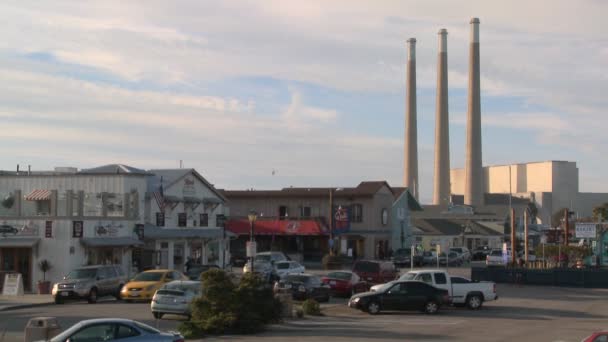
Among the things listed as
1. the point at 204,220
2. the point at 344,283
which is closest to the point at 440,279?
the point at 344,283

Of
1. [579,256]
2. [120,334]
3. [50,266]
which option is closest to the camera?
[120,334]

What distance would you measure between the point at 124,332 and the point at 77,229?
29948mm

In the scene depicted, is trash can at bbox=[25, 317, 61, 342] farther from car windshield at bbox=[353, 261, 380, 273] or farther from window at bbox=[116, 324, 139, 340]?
car windshield at bbox=[353, 261, 380, 273]

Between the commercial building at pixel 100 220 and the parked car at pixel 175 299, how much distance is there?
17.7 m

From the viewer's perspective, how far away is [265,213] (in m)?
89.4

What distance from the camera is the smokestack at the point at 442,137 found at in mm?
142125

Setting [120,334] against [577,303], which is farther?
[577,303]

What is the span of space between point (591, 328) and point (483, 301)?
908cm

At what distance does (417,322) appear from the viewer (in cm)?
3075

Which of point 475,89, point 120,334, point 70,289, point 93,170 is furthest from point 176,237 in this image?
point 475,89

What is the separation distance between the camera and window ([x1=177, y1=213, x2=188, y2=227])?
62.5 metres

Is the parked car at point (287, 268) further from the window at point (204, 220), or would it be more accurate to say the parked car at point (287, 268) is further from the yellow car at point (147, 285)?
the window at point (204, 220)

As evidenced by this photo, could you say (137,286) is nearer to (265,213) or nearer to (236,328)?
(236,328)

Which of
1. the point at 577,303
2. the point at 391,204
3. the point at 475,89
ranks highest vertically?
the point at 475,89
